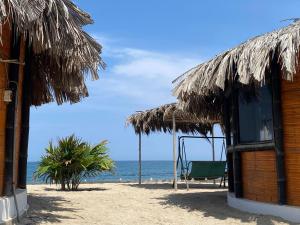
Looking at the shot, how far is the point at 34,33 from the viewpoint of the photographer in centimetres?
616

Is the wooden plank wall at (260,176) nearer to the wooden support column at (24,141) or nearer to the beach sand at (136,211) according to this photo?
the beach sand at (136,211)

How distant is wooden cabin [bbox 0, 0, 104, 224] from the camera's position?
609 cm

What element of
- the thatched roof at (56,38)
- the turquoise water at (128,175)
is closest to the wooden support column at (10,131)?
the thatched roof at (56,38)

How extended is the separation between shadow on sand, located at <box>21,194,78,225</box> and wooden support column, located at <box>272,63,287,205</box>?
3278mm

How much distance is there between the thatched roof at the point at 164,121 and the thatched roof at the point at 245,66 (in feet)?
10.5

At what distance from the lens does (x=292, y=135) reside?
23.6 feet

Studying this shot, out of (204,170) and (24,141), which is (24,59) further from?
(204,170)

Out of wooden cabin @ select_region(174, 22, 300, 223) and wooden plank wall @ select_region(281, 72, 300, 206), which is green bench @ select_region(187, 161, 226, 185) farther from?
wooden plank wall @ select_region(281, 72, 300, 206)

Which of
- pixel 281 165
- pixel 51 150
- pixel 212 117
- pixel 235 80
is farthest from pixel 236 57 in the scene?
pixel 51 150

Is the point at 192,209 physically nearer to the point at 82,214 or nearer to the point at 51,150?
the point at 82,214

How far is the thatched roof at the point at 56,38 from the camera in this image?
5922 mm

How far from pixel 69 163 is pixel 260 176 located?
5.74 m

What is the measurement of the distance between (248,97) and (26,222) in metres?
4.18

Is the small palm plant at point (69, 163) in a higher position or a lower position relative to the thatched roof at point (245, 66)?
lower
